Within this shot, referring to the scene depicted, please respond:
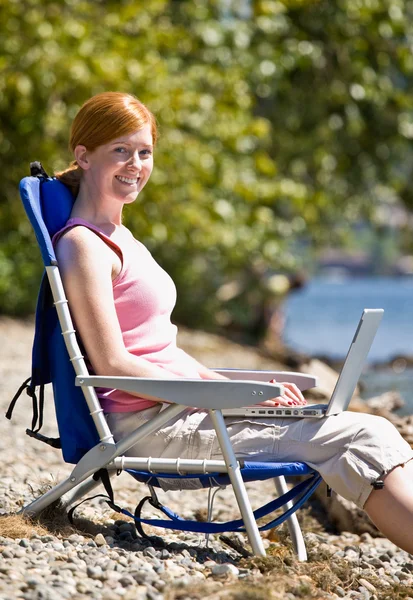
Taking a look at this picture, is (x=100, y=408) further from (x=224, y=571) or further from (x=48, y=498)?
(x=224, y=571)

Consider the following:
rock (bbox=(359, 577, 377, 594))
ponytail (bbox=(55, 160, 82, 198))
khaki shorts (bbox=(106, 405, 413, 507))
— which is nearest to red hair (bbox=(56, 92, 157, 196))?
ponytail (bbox=(55, 160, 82, 198))

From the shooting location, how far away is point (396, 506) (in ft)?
10.4

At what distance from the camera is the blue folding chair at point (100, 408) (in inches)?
126

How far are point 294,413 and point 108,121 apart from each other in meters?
1.29

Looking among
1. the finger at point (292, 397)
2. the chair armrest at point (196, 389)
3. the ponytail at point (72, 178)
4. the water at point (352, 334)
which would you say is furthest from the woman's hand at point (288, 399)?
the water at point (352, 334)

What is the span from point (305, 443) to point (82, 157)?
137cm

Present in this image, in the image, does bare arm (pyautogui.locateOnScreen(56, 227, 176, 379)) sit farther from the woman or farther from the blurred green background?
the blurred green background

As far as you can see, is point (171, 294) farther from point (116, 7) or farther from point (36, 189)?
point (116, 7)

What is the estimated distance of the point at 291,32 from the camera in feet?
53.8

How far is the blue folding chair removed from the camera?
321 cm

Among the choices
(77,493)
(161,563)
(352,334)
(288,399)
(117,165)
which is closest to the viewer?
(161,563)

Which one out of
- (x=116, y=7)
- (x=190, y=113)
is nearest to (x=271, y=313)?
(x=190, y=113)

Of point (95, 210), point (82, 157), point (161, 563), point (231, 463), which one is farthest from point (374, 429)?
point (82, 157)

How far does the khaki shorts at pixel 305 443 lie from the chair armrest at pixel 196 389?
0.62 feet
